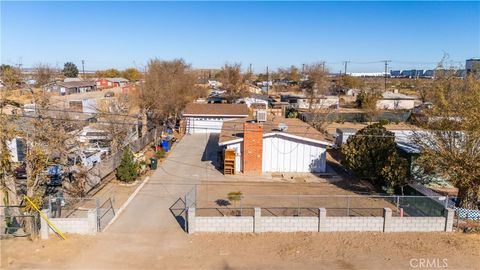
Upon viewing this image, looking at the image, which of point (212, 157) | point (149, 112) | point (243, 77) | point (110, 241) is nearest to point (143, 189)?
point (110, 241)

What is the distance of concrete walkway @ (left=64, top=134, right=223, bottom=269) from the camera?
13.5 m

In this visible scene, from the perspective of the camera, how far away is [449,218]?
16.0 m

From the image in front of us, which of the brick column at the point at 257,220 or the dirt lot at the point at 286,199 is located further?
the dirt lot at the point at 286,199

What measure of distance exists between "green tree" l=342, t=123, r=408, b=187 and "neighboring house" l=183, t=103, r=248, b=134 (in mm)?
18006

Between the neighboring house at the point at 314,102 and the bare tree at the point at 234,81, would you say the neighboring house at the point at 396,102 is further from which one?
the bare tree at the point at 234,81

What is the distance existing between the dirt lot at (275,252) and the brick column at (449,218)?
393 millimetres

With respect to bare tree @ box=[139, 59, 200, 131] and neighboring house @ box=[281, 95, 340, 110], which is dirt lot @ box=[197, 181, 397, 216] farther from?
neighboring house @ box=[281, 95, 340, 110]

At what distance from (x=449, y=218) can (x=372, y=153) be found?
18.5 ft

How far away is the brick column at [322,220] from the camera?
15727 millimetres

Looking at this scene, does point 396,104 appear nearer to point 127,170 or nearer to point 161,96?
point 161,96

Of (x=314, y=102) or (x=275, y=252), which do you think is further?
(x=314, y=102)

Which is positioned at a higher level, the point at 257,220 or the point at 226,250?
the point at 257,220

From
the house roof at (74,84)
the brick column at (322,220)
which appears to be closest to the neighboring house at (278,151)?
the brick column at (322,220)

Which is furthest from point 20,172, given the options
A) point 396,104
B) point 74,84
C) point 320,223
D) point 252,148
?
point 74,84
